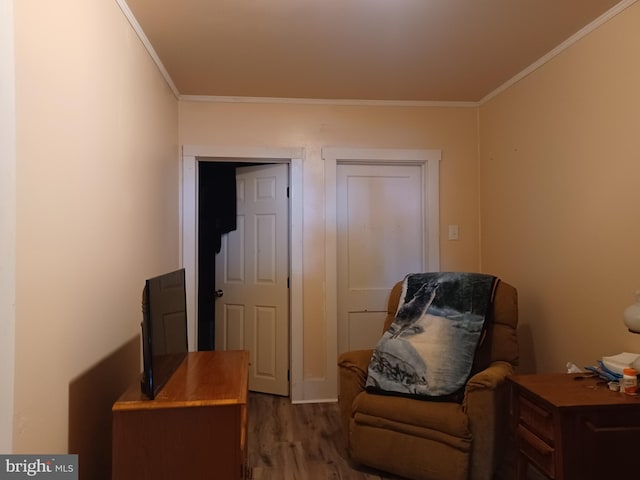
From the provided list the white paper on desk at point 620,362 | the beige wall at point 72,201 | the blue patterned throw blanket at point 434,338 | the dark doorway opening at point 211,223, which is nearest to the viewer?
the beige wall at point 72,201

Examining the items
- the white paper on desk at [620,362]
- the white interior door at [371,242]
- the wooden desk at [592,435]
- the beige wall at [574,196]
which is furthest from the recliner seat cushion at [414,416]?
the white interior door at [371,242]

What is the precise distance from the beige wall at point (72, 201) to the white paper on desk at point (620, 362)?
2114 millimetres

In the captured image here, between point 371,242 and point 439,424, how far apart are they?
1.62 meters

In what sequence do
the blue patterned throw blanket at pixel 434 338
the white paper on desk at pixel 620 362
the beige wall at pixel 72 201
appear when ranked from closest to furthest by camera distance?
the beige wall at pixel 72 201, the white paper on desk at pixel 620 362, the blue patterned throw blanket at pixel 434 338

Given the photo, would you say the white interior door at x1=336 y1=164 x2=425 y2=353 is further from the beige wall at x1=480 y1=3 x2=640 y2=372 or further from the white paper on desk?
the white paper on desk

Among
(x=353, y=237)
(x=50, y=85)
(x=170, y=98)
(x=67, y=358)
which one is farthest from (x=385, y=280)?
(x=50, y=85)

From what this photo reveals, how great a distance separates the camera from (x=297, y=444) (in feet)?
8.72

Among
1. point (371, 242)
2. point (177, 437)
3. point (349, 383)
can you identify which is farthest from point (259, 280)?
point (177, 437)

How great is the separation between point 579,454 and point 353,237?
212cm

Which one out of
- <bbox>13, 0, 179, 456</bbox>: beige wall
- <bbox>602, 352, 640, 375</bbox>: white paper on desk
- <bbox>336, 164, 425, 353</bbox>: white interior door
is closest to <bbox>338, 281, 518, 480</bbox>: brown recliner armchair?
<bbox>602, 352, 640, 375</bbox>: white paper on desk

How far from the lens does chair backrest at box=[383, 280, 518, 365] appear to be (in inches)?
95.1

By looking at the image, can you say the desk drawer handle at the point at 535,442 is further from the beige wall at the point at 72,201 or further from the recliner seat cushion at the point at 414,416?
the beige wall at the point at 72,201

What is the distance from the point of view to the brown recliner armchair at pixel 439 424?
6.76 feet

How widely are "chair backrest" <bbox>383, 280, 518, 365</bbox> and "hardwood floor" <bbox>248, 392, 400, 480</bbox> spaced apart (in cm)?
90
